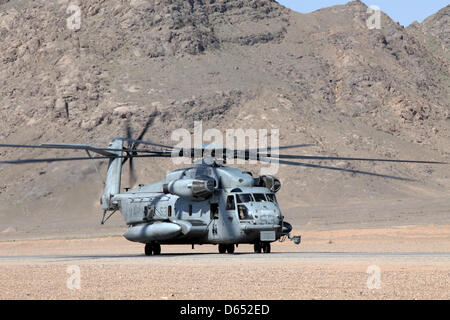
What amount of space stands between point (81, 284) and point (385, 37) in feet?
372

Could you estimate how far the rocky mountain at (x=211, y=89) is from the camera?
98.4 meters

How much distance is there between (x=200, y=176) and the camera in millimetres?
33625

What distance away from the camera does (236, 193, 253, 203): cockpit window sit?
32.4m

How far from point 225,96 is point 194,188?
75.4 metres

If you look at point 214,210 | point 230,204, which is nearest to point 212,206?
point 214,210

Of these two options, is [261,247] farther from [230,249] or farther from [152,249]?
[152,249]

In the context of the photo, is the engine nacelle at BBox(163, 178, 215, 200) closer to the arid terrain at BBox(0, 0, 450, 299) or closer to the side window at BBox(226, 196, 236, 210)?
the side window at BBox(226, 196, 236, 210)

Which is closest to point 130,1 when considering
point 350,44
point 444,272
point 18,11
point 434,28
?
point 18,11

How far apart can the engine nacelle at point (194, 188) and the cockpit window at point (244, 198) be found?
1.31m

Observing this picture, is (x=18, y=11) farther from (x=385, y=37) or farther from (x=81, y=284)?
(x=81, y=284)

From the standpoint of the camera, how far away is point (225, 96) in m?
108

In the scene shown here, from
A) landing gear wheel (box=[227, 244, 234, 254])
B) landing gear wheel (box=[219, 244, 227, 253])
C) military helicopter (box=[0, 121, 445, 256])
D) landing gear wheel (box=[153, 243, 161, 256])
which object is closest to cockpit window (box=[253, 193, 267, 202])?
military helicopter (box=[0, 121, 445, 256])

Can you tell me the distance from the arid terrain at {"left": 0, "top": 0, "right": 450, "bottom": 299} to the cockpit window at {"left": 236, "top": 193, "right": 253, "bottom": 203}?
40.3 meters

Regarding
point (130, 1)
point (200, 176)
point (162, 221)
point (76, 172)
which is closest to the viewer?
point (200, 176)
